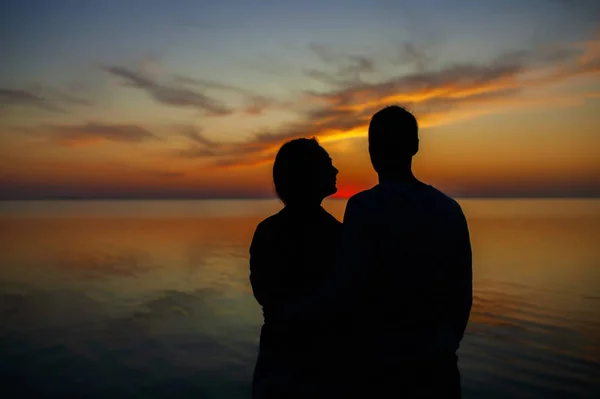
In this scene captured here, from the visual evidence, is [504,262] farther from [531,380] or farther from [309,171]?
[309,171]

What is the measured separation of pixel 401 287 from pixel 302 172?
2.50ft

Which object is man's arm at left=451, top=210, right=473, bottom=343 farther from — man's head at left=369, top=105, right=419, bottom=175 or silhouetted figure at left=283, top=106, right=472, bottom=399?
man's head at left=369, top=105, right=419, bottom=175

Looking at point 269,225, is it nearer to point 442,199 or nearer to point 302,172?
point 302,172

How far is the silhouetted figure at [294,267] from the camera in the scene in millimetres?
2309

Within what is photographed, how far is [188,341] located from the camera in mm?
12398

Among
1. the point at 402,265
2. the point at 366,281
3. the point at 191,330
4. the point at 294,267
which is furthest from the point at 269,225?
the point at 191,330

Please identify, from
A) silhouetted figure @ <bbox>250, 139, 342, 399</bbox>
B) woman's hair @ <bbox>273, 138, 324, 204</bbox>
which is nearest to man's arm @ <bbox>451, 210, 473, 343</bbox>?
silhouetted figure @ <bbox>250, 139, 342, 399</bbox>

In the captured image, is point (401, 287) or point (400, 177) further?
point (400, 177)

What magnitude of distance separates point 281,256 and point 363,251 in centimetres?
49

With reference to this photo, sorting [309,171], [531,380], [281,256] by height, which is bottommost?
[531,380]

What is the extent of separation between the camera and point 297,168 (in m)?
2.43

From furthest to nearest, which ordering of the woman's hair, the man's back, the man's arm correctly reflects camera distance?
the woman's hair → the man's arm → the man's back

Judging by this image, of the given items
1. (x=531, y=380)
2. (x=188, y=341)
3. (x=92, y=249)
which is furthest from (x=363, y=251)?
(x=92, y=249)

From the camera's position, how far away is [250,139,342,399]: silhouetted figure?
2.31 m
